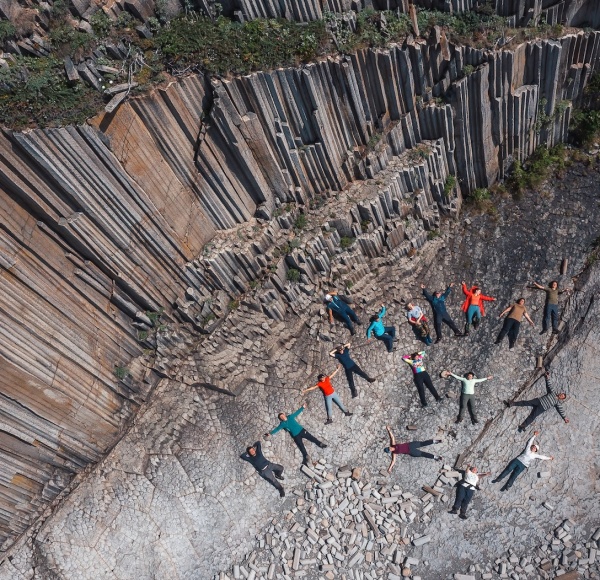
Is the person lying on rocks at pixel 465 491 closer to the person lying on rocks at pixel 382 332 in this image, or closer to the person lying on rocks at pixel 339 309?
the person lying on rocks at pixel 382 332

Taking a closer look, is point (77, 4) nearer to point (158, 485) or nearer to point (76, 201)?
point (76, 201)

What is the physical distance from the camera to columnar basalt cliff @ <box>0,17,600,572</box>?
42.3 ft

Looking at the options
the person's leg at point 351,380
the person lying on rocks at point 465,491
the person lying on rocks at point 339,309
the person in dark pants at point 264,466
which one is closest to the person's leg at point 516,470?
the person lying on rocks at point 465,491

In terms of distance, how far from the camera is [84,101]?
1267 cm

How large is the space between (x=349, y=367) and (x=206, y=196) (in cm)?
646

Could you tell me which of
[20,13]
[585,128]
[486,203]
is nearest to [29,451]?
[20,13]

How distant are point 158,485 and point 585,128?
1702cm

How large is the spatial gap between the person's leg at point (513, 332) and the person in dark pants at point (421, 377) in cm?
266

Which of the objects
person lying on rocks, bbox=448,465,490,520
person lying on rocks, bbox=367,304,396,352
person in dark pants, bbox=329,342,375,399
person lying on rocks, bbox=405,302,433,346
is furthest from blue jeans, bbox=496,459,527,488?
person lying on rocks, bbox=367,304,396,352

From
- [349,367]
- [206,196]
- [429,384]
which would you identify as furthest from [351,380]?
[206,196]

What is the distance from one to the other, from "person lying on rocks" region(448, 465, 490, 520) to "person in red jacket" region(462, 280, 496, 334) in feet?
13.8

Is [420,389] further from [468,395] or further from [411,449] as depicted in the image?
[411,449]

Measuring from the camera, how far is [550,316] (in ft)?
52.9

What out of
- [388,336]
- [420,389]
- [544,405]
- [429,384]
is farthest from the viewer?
[388,336]
